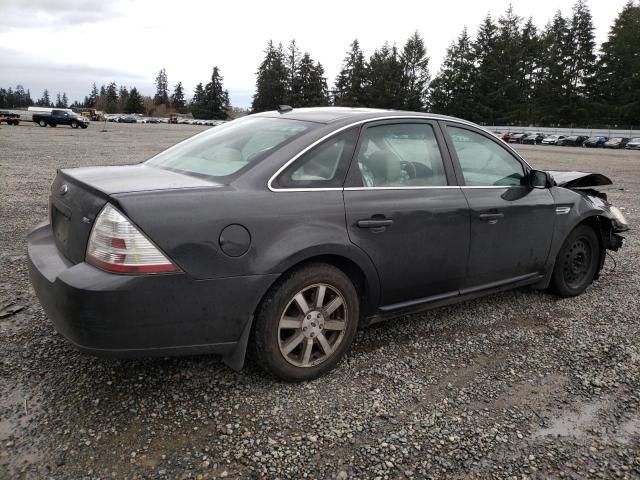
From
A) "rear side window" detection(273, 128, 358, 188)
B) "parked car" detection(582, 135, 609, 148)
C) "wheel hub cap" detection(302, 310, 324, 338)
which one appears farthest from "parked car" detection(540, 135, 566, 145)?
"wheel hub cap" detection(302, 310, 324, 338)

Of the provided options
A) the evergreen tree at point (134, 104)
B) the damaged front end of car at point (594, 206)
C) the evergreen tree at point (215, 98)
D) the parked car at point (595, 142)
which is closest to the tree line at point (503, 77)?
the evergreen tree at point (215, 98)

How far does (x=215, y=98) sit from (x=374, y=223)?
113 m

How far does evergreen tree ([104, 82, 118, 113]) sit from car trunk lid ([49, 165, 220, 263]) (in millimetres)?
147233

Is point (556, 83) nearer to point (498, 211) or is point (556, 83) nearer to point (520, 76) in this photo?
point (520, 76)

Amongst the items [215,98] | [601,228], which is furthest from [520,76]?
[601,228]

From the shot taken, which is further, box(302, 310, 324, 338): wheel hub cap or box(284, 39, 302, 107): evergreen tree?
box(284, 39, 302, 107): evergreen tree

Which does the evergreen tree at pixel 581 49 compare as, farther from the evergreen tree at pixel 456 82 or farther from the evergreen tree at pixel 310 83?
→ the evergreen tree at pixel 310 83

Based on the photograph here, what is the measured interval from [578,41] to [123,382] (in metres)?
86.9

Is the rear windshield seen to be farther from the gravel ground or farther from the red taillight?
the gravel ground

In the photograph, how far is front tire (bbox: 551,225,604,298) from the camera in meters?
4.60

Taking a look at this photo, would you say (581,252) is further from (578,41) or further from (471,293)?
(578,41)

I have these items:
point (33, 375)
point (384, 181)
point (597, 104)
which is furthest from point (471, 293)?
point (597, 104)

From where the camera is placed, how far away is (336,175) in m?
3.12

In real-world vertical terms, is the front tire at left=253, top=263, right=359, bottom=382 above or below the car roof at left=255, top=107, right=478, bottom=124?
below
